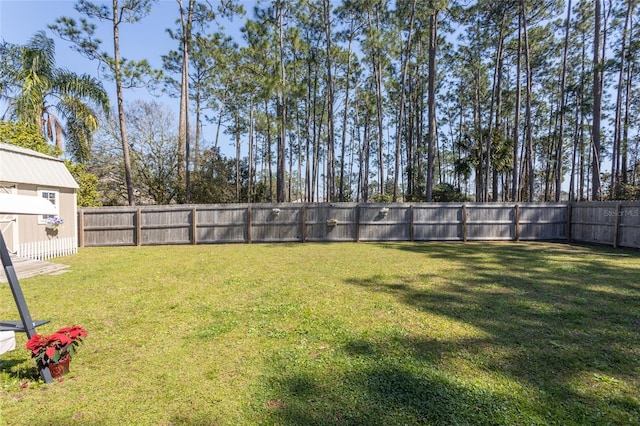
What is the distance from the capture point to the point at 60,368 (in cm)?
240

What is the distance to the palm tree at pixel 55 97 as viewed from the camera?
10.7 m

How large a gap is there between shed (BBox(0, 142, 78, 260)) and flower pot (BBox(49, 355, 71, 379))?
19.8 feet

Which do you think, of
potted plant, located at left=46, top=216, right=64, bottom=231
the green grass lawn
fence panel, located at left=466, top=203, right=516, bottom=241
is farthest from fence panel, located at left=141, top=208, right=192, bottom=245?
fence panel, located at left=466, top=203, right=516, bottom=241

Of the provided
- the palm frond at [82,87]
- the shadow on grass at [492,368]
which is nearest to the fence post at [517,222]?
the shadow on grass at [492,368]

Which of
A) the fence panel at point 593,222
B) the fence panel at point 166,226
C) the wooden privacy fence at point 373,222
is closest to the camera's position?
the fence panel at point 593,222

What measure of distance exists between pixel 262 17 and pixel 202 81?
6.40 metres

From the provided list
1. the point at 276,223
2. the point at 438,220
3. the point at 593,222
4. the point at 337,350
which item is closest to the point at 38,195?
the point at 276,223

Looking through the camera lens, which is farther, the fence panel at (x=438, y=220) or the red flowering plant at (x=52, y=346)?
the fence panel at (x=438, y=220)

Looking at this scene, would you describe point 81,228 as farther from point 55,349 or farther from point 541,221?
point 541,221

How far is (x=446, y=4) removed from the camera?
41.3 ft

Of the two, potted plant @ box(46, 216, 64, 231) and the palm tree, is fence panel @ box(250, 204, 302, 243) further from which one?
the palm tree

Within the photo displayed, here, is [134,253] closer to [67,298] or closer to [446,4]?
[67,298]

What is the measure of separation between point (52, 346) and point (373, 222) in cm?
1022

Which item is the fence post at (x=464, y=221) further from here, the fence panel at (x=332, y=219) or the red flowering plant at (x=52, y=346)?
the red flowering plant at (x=52, y=346)
